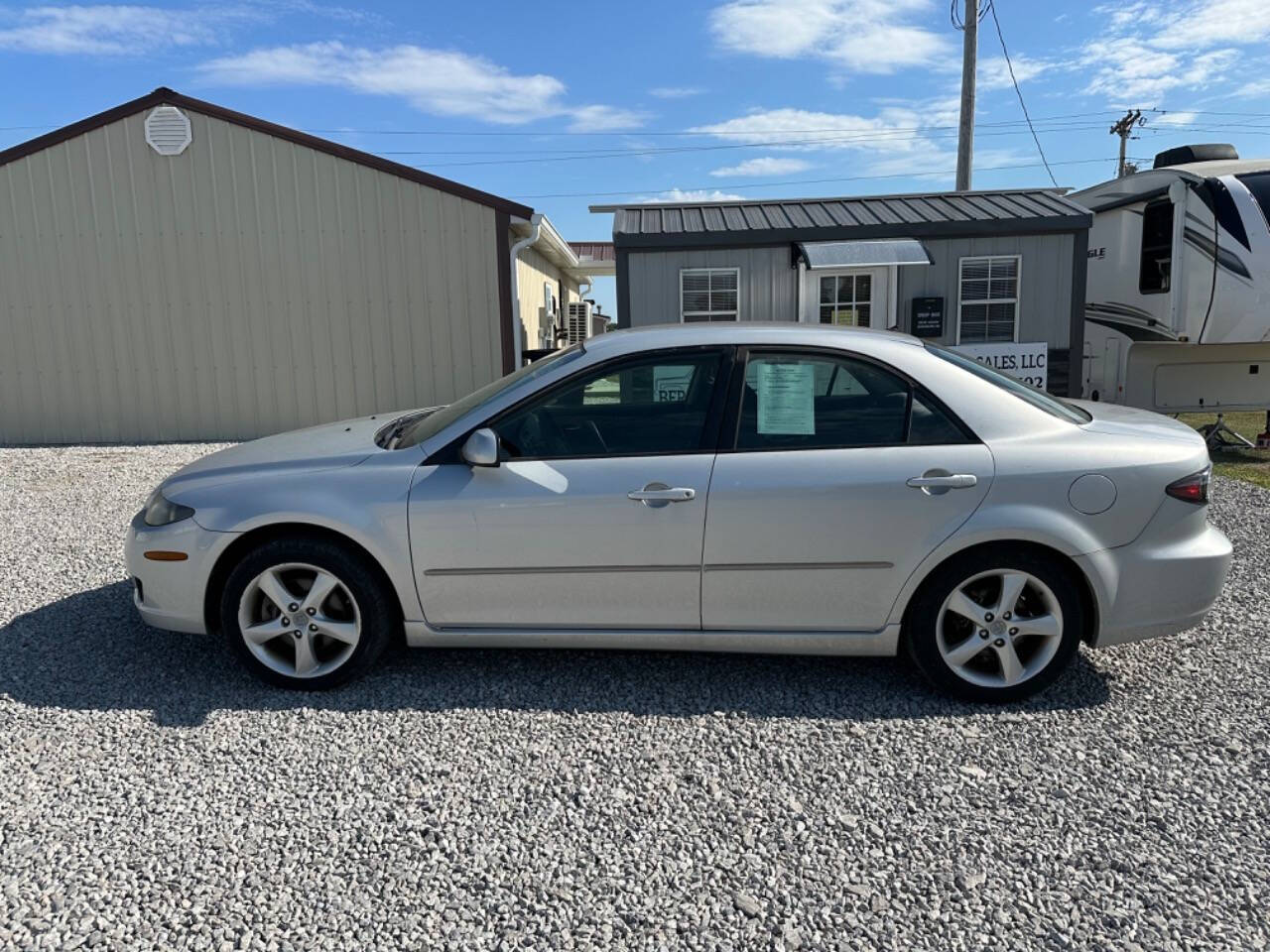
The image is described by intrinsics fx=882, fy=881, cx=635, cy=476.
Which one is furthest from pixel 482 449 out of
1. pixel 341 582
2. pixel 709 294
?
pixel 709 294

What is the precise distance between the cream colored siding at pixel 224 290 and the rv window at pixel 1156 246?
7458mm

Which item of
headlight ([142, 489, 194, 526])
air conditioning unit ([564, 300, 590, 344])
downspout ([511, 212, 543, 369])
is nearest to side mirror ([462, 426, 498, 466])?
headlight ([142, 489, 194, 526])

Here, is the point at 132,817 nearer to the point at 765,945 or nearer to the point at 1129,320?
the point at 765,945

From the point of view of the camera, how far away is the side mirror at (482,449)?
3346 millimetres

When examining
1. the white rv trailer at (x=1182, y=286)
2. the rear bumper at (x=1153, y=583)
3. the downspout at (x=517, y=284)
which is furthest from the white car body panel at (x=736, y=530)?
the downspout at (x=517, y=284)

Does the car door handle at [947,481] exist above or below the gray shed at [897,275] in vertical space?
below

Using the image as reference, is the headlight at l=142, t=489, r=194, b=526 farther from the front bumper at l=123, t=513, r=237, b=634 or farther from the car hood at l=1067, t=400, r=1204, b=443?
the car hood at l=1067, t=400, r=1204, b=443

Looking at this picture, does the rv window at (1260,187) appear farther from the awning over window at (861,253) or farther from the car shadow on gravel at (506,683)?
the car shadow on gravel at (506,683)

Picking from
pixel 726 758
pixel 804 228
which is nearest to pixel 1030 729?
pixel 726 758

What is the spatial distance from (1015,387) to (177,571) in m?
3.50

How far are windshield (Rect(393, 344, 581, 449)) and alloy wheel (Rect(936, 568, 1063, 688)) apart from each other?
1.84m

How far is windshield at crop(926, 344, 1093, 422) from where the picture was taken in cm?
356

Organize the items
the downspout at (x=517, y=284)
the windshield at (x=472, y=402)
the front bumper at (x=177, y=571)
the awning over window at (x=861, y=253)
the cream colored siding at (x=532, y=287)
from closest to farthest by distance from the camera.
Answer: the front bumper at (x=177, y=571) → the windshield at (x=472, y=402) → the awning over window at (x=861, y=253) → the downspout at (x=517, y=284) → the cream colored siding at (x=532, y=287)

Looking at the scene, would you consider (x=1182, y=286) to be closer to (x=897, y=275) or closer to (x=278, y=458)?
(x=897, y=275)
